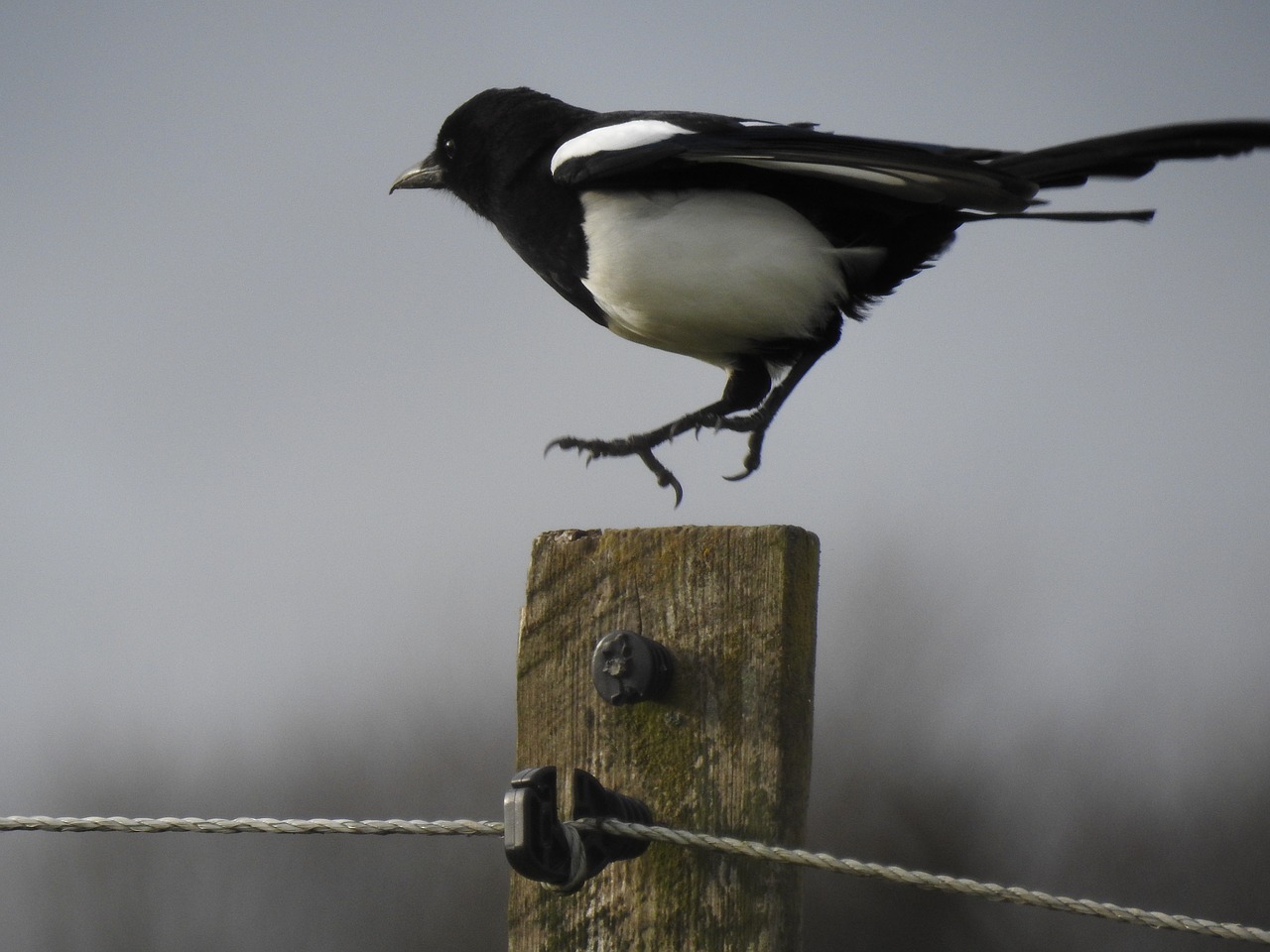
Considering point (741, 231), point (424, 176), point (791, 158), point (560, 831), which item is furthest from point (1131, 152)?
point (424, 176)

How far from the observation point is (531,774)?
111 centimetres

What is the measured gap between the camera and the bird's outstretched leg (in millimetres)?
1909

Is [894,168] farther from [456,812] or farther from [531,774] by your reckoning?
[456,812]

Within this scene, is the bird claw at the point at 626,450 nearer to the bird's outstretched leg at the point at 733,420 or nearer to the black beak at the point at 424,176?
the bird's outstretched leg at the point at 733,420

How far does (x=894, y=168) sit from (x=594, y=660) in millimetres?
869

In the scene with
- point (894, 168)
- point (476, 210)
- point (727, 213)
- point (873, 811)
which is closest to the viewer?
point (894, 168)

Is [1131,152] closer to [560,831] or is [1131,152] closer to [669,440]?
[669,440]

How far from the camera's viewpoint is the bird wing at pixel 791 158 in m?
1.62

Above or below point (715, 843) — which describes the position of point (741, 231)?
above

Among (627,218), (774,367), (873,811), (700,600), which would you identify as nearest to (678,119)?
(627,218)

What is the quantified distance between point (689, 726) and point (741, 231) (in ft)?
3.12

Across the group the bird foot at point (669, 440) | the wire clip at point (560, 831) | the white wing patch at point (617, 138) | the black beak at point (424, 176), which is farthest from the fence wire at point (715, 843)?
the black beak at point (424, 176)

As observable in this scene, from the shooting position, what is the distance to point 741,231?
1.89m

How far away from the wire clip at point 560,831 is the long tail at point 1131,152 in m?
1.11
